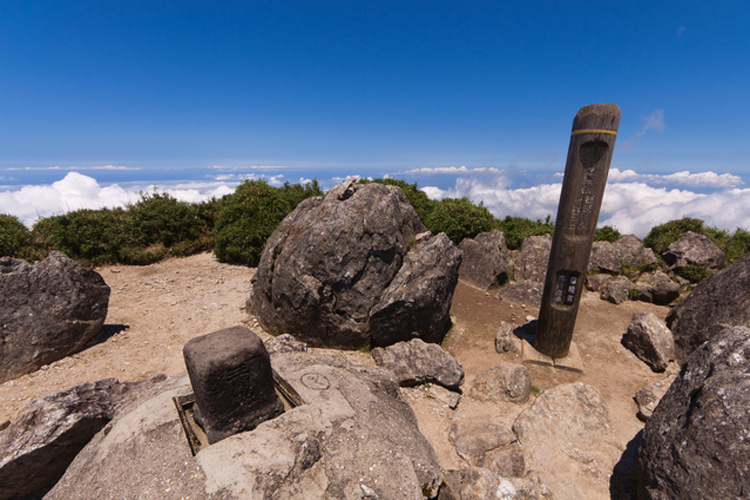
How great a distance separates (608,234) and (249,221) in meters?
14.8

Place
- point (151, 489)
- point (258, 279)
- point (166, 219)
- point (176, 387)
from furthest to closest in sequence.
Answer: point (166, 219), point (258, 279), point (176, 387), point (151, 489)

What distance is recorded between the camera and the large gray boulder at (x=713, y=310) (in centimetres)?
662

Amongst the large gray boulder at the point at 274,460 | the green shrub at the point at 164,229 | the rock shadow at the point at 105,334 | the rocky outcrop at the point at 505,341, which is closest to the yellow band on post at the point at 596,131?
the rocky outcrop at the point at 505,341

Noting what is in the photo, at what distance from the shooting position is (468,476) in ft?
12.7

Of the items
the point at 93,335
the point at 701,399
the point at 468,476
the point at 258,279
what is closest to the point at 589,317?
the point at 701,399

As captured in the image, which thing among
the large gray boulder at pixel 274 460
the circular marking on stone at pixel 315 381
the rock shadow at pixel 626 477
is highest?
the circular marking on stone at pixel 315 381

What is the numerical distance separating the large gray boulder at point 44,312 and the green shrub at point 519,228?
13.7 meters

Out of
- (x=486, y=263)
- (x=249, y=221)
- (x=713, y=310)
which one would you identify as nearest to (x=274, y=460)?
(x=713, y=310)

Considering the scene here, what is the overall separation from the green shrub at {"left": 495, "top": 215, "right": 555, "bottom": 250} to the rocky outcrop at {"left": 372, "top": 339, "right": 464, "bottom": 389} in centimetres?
894

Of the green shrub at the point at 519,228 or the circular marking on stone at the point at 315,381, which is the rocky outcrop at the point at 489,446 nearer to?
the circular marking on stone at the point at 315,381

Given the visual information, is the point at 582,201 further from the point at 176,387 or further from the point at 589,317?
the point at 176,387

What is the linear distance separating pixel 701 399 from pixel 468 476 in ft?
8.46

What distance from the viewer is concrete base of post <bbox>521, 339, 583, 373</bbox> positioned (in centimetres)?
707

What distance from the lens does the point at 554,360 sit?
23.7 feet
